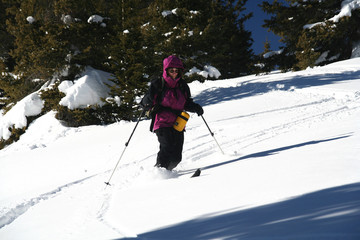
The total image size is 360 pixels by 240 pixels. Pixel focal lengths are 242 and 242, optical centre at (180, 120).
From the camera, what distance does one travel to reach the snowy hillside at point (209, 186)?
73.4 inches

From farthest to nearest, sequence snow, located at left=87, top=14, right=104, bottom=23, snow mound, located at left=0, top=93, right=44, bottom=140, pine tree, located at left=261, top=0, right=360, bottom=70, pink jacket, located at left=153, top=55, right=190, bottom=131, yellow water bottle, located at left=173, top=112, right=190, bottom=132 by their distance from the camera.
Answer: pine tree, located at left=261, top=0, right=360, bottom=70, snow mound, located at left=0, top=93, right=44, bottom=140, snow, located at left=87, top=14, right=104, bottom=23, yellow water bottle, located at left=173, top=112, right=190, bottom=132, pink jacket, located at left=153, top=55, right=190, bottom=131

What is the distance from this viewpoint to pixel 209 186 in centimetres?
293

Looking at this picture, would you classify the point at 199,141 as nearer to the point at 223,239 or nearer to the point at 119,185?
the point at 119,185

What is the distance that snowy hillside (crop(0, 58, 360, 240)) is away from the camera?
1.86 m

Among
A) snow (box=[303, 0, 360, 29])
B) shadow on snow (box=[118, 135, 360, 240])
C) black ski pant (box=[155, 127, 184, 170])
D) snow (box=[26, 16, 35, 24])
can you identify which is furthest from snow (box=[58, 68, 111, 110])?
snow (box=[303, 0, 360, 29])

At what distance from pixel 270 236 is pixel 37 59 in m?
11.4

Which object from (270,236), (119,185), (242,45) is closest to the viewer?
(270,236)

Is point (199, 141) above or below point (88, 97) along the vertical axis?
below

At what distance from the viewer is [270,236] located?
161 centimetres

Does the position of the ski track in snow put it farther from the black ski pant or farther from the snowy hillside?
the black ski pant

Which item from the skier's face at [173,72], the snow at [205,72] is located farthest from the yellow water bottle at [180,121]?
the snow at [205,72]

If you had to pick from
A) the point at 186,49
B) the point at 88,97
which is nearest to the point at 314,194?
the point at 88,97

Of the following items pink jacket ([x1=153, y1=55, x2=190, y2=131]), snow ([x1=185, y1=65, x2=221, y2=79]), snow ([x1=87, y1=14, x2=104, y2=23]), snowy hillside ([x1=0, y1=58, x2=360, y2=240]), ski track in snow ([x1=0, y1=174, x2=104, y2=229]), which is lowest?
snowy hillside ([x1=0, y1=58, x2=360, y2=240])

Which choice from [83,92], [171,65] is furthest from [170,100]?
[83,92]
